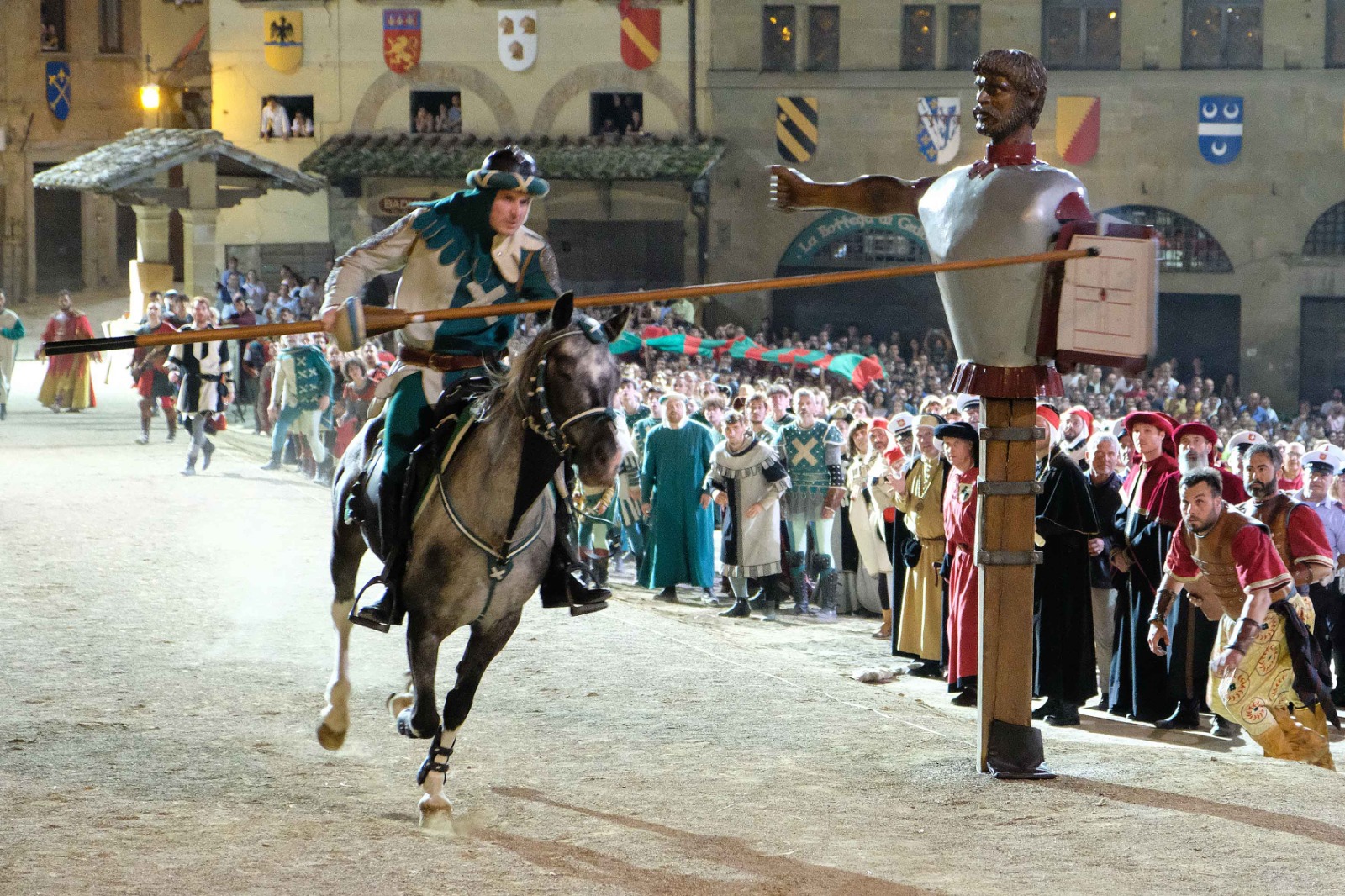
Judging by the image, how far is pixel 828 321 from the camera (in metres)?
35.6

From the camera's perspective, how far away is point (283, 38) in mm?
36000

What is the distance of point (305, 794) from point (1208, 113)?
99.7 feet

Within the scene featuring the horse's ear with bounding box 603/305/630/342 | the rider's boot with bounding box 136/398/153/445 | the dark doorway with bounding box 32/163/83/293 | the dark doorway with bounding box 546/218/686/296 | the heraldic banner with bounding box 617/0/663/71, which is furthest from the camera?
the dark doorway with bounding box 32/163/83/293

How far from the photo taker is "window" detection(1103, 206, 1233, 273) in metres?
34.7

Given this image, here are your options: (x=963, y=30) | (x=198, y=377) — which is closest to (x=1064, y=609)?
(x=198, y=377)

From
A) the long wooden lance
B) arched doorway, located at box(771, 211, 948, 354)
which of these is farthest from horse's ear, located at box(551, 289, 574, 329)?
arched doorway, located at box(771, 211, 948, 354)

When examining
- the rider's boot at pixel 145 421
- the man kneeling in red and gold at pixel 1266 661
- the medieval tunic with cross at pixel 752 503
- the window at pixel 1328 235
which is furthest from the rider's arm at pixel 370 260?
→ the window at pixel 1328 235

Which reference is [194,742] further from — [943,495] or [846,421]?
[846,421]

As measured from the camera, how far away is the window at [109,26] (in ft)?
136

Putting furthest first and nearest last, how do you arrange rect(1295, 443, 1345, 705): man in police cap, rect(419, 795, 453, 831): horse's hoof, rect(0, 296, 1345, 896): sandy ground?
1. rect(1295, 443, 1345, 705): man in police cap
2. rect(419, 795, 453, 831): horse's hoof
3. rect(0, 296, 1345, 896): sandy ground

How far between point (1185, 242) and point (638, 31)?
11797 mm

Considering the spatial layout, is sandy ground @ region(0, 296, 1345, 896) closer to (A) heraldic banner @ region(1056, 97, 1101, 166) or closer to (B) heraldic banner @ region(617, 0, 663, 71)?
(A) heraldic banner @ region(1056, 97, 1101, 166)

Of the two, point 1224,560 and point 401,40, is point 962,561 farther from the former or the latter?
point 401,40

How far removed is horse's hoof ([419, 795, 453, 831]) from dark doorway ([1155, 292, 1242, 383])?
29.6m
